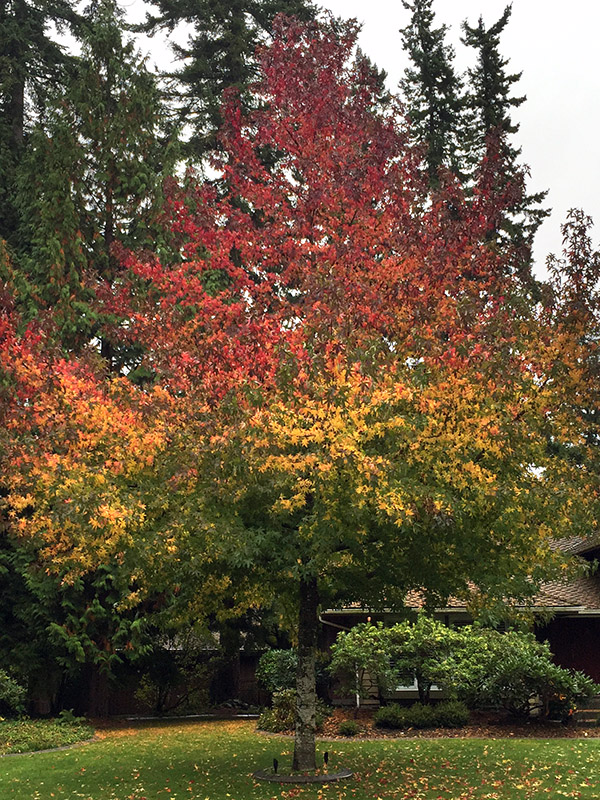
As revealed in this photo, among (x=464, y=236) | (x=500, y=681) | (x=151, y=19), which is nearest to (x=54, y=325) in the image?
(x=464, y=236)

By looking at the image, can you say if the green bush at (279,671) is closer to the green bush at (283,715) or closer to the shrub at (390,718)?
the green bush at (283,715)

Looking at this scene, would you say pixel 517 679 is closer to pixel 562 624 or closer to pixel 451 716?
pixel 451 716

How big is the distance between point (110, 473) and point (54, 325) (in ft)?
37.7

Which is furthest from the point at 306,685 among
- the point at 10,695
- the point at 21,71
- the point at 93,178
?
the point at 21,71

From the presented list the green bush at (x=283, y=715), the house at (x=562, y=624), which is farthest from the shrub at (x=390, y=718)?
the house at (x=562, y=624)

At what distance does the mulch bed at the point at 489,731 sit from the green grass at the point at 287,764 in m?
0.89

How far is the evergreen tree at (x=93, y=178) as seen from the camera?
25.5 meters

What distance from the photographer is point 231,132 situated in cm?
1997

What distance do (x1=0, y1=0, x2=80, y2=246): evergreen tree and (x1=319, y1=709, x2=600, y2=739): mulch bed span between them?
19.7 metres

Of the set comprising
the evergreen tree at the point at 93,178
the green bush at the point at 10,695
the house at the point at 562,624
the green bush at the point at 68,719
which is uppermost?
the evergreen tree at the point at 93,178

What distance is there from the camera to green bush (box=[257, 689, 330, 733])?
2045 cm

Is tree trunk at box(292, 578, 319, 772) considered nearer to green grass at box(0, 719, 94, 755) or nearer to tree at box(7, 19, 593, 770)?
tree at box(7, 19, 593, 770)

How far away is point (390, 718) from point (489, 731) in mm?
2329

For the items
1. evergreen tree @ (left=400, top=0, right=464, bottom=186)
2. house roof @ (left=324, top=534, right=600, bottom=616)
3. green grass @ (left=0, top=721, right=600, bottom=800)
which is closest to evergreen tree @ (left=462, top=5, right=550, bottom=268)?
evergreen tree @ (left=400, top=0, right=464, bottom=186)
